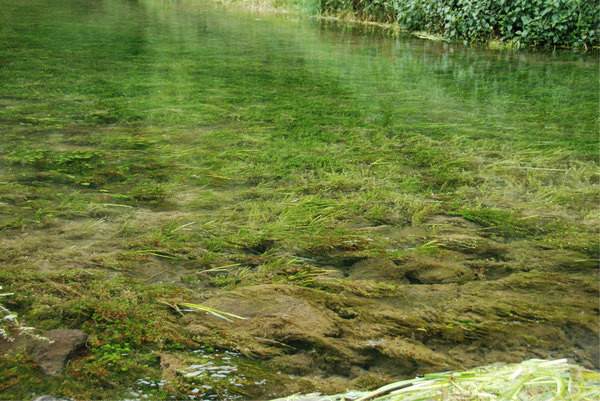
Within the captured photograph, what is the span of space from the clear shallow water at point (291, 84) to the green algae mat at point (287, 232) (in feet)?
0.12

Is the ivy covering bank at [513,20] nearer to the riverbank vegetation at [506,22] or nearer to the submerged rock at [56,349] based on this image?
the riverbank vegetation at [506,22]

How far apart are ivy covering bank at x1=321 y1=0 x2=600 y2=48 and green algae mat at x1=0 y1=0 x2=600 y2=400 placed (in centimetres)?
288

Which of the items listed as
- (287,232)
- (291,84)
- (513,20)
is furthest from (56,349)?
(513,20)

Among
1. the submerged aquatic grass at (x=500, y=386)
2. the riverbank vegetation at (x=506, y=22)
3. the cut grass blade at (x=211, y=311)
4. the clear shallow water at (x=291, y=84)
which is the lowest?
the cut grass blade at (x=211, y=311)

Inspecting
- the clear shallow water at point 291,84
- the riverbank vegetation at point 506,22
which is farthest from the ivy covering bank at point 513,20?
the clear shallow water at point 291,84

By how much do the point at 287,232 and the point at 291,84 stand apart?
3.20 meters

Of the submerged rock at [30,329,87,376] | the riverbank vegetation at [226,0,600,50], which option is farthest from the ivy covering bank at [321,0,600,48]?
the submerged rock at [30,329,87,376]

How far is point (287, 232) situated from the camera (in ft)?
7.20

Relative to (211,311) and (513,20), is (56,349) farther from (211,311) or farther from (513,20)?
(513,20)

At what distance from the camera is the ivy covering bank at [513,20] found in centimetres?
731

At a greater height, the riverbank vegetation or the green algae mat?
the riverbank vegetation

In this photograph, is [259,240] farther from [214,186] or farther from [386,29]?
[386,29]

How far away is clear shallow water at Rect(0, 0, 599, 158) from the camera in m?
3.82

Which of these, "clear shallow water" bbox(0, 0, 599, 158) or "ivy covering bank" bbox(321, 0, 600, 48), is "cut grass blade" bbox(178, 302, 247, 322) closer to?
"clear shallow water" bbox(0, 0, 599, 158)
